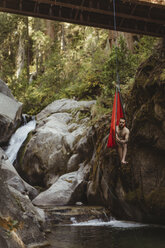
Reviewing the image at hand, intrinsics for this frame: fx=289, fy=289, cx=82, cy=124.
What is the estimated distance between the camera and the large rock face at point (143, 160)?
29.2 ft

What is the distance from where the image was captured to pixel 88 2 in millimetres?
9672

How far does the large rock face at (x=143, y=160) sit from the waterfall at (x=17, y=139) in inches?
302

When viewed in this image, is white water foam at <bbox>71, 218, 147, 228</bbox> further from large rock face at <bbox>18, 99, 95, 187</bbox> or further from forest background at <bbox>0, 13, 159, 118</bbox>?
forest background at <bbox>0, 13, 159, 118</bbox>

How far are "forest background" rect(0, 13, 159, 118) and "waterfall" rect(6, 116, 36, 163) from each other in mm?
4606

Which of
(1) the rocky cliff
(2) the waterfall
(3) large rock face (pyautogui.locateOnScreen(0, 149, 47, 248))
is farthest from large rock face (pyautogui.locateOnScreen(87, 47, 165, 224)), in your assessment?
(2) the waterfall

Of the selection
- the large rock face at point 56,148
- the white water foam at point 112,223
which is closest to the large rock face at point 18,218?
the white water foam at point 112,223

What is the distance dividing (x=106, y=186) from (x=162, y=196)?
2402 millimetres

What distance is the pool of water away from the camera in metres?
7.09

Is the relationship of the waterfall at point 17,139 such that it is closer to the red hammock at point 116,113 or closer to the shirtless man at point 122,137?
the shirtless man at point 122,137

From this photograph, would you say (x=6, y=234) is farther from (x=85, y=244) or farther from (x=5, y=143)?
(x=5, y=143)

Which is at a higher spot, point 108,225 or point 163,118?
point 163,118

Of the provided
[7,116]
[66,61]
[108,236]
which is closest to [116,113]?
[108,236]

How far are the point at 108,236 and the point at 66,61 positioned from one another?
19251 mm

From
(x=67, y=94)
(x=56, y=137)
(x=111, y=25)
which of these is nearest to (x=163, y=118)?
(x=111, y=25)
